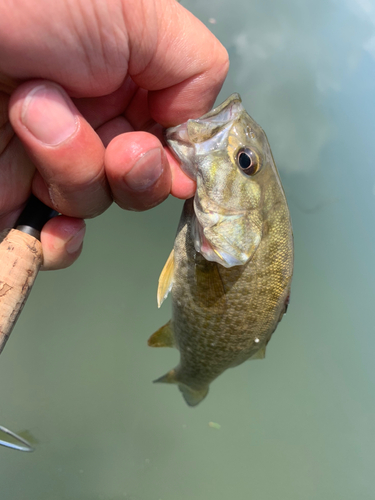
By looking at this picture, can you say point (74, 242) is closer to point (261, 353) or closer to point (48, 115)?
point (48, 115)

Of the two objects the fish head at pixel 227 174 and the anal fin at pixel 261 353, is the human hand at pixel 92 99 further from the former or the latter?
the anal fin at pixel 261 353

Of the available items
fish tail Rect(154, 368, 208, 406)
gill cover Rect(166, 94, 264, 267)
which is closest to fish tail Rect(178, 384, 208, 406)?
fish tail Rect(154, 368, 208, 406)

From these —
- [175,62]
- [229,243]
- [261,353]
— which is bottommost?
[261,353]

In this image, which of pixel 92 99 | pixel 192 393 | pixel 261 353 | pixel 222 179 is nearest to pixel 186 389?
pixel 192 393

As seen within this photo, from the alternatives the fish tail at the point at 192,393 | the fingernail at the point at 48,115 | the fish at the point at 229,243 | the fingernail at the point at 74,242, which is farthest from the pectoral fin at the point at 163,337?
the fingernail at the point at 48,115

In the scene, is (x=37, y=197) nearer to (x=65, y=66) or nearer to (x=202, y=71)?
(x=65, y=66)

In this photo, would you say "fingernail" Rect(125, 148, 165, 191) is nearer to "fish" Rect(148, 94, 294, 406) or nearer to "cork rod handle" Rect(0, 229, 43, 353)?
"fish" Rect(148, 94, 294, 406)
